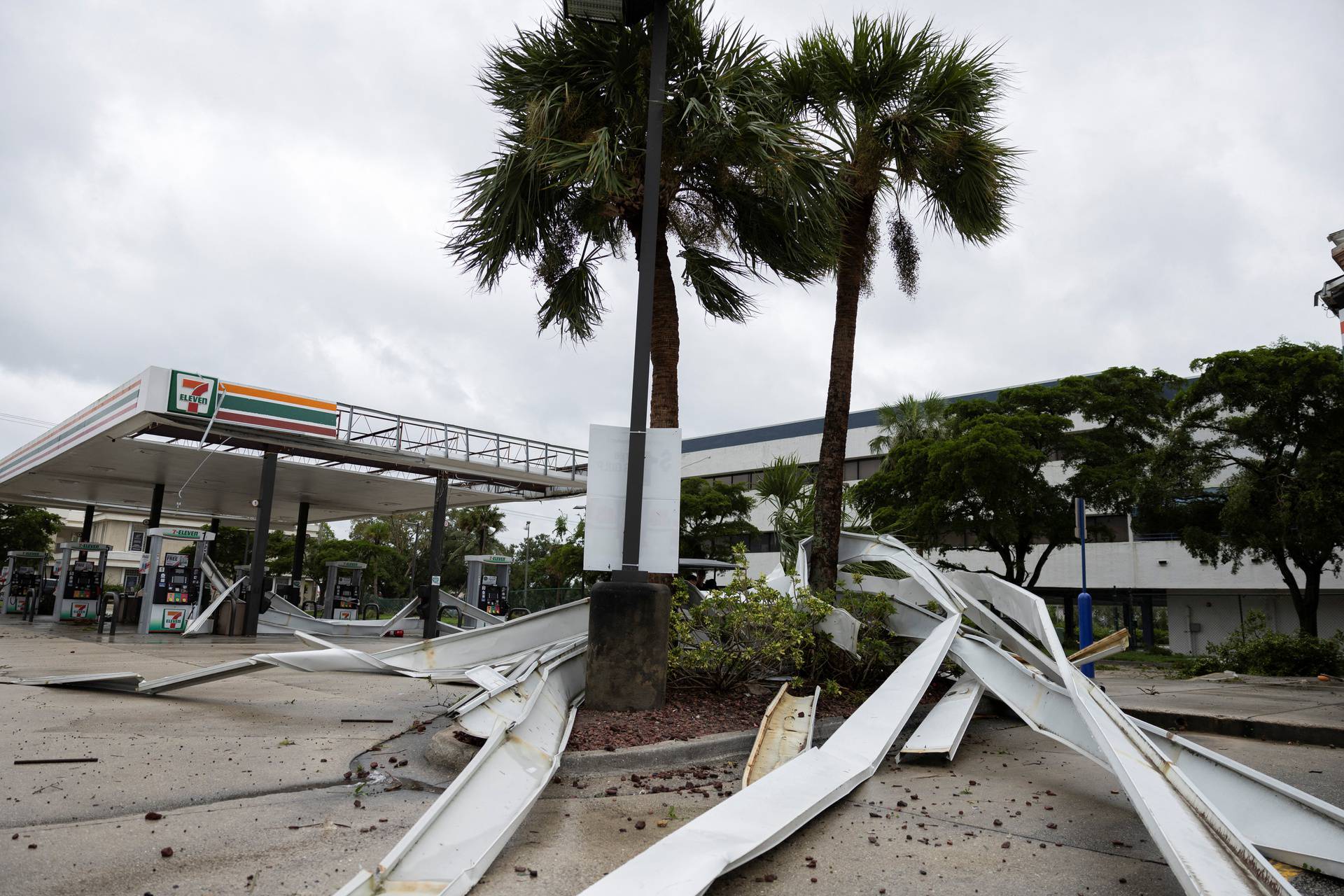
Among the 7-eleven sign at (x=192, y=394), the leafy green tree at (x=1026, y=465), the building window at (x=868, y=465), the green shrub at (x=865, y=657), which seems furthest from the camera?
the building window at (x=868, y=465)

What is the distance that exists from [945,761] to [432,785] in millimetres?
3277

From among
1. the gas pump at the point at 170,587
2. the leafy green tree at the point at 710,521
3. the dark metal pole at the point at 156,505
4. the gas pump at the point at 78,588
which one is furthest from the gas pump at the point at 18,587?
the leafy green tree at the point at 710,521

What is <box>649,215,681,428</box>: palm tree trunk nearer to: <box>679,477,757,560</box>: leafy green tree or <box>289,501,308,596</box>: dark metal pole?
<box>289,501,308,596</box>: dark metal pole

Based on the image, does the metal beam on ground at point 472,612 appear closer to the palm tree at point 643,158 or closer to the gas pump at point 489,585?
the gas pump at point 489,585

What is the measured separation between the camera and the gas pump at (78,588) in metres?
23.1

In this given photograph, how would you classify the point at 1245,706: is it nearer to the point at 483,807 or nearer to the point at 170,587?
the point at 483,807

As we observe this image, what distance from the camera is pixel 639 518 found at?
6.56m

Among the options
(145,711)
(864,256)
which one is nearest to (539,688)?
(145,711)

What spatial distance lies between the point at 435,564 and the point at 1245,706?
1929cm

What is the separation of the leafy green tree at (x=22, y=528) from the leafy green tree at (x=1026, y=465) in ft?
143

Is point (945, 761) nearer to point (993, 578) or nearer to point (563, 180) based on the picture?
point (993, 578)

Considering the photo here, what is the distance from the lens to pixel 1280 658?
14.7 metres

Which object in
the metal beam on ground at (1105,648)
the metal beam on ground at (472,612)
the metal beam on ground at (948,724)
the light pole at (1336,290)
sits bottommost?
the metal beam on ground at (472,612)

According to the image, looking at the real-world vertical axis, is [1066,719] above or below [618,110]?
below
